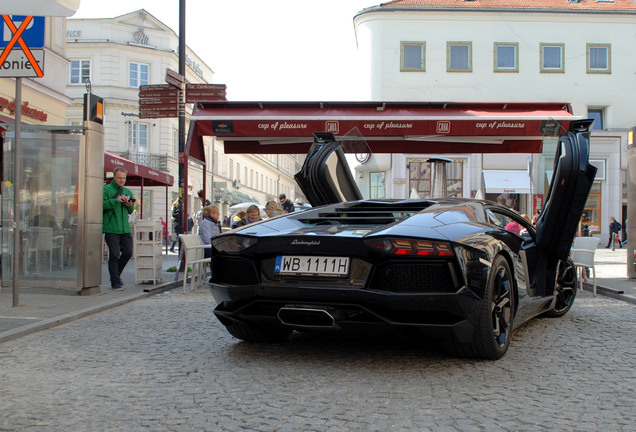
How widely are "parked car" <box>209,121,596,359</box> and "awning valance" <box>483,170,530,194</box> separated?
26591 mm

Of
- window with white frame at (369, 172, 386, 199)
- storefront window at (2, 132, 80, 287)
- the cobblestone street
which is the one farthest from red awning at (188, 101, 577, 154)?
window with white frame at (369, 172, 386, 199)

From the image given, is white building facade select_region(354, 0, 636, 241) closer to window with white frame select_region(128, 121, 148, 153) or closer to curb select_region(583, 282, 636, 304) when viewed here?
window with white frame select_region(128, 121, 148, 153)

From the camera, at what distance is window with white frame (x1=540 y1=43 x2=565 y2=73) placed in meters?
33.7

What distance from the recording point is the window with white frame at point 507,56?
33.4 metres

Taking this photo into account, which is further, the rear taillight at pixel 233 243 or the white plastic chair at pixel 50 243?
the white plastic chair at pixel 50 243

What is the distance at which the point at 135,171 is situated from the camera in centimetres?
1504

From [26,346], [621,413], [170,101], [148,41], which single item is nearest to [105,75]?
[148,41]

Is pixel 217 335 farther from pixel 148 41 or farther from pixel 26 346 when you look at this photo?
pixel 148 41

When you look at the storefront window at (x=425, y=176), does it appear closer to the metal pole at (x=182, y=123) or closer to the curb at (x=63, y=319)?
the metal pole at (x=182, y=123)

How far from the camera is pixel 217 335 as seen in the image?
17.6ft

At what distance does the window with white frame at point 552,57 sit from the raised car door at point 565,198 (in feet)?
99.9

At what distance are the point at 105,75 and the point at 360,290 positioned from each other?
41120mm

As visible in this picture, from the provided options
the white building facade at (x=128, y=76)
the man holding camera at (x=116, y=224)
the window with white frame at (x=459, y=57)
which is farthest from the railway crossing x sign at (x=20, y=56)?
the white building facade at (x=128, y=76)

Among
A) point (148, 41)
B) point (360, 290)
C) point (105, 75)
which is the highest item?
point (148, 41)
